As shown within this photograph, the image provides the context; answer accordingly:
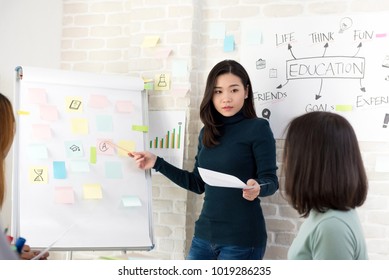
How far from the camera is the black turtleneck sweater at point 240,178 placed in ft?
6.50

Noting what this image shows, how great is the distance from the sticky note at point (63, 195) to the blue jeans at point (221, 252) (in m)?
0.60

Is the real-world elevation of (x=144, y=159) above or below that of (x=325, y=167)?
below

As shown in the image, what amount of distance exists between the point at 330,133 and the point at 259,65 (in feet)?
3.81

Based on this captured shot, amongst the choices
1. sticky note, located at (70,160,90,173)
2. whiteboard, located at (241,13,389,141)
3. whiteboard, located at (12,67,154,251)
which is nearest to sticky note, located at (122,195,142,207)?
whiteboard, located at (12,67,154,251)

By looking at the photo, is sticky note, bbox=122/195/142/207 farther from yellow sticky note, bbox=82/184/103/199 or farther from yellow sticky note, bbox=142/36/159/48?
yellow sticky note, bbox=142/36/159/48

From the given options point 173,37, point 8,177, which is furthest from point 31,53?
point 173,37

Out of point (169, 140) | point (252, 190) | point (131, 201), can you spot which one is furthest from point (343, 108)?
point (131, 201)

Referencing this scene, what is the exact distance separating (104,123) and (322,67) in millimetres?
1092

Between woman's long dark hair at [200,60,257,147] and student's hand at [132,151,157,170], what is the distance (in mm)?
291

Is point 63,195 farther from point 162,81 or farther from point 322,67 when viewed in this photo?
point 322,67

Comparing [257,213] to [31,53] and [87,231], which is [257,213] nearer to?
[87,231]

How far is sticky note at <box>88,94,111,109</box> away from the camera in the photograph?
89.0 inches

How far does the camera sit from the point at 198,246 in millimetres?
2070

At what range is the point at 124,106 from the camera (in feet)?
7.57
